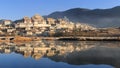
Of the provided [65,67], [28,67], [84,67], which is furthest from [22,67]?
[84,67]

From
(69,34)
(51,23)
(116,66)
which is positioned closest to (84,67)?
(116,66)

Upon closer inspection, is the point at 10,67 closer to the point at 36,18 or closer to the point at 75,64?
the point at 75,64

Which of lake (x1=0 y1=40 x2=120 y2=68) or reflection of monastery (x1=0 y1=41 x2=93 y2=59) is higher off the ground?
lake (x1=0 y1=40 x2=120 y2=68)

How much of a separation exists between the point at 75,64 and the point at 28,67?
3.18 m

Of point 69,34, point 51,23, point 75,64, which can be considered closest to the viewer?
point 75,64

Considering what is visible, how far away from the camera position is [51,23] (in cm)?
18075

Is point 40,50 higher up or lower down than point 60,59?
lower down

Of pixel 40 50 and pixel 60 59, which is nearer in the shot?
pixel 60 59

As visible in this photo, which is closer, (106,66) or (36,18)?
(106,66)

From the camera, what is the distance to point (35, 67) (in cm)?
1808

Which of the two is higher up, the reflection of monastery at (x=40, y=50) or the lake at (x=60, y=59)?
the lake at (x=60, y=59)

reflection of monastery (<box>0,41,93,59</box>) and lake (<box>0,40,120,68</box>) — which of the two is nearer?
lake (<box>0,40,120,68</box>)

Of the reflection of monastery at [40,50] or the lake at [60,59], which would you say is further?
the reflection of monastery at [40,50]

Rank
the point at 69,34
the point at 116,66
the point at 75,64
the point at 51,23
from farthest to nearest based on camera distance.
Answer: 1. the point at 51,23
2. the point at 69,34
3. the point at 75,64
4. the point at 116,66
